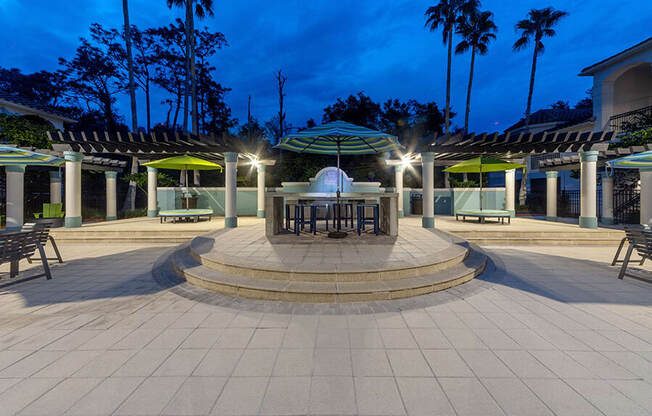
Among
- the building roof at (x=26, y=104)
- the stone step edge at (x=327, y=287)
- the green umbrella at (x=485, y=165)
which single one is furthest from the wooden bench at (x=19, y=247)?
the building roof at (x=26, y=104)

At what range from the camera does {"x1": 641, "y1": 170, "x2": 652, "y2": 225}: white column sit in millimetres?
9584

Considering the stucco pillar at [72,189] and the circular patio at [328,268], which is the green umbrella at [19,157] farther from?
the circular patio at [328,268]

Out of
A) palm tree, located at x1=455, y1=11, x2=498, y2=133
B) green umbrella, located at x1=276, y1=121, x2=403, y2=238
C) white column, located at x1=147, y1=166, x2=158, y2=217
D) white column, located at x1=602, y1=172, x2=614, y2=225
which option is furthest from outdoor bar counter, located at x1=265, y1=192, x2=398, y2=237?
palm tree, located at x1=455, y1=11, x2=498, y2=133

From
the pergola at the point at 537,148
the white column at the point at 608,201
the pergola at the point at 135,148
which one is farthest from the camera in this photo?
the white column at the point at 608,201

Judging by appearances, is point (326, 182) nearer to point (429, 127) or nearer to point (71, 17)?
point (429, 127)

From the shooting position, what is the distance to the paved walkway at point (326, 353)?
77.3 inches

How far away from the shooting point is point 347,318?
11.1 feet

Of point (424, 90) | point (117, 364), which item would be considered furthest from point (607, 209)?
point (424, 90)

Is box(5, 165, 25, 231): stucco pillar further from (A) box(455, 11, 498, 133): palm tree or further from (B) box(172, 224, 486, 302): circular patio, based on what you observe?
(A) box(455, 11, 498, 133): palm tree

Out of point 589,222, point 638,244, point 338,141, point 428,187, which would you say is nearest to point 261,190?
point 338,141

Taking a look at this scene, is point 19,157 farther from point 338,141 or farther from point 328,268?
point 328,268

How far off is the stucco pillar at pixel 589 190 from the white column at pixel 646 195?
66.2 inches

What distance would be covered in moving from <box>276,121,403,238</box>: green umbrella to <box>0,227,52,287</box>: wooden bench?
195 inches

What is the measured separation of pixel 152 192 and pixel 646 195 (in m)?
20.3
